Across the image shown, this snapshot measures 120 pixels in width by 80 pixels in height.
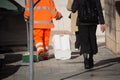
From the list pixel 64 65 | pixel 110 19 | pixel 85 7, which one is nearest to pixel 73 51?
pixel 110 19

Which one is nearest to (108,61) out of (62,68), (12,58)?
(62,68)

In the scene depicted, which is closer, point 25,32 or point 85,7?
point 85,7

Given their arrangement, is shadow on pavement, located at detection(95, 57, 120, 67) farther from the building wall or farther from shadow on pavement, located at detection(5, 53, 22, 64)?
shadow on pavement, located at detection(5, 53, 22, 64)

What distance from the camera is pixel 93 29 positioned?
10.8 m

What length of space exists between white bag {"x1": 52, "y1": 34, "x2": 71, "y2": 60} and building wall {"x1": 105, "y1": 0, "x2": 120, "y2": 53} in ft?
4.12

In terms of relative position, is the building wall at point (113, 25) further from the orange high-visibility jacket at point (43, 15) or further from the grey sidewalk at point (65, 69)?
the orange high-visibility jacket at point (43, 15)

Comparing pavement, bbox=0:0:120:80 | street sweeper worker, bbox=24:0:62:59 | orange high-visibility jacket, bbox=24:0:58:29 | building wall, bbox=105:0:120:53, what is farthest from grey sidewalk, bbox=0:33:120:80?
orange high-visibility jacket, bbox=24:0:58:29

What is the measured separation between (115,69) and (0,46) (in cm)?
375

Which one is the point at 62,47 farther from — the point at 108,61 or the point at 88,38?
the point at 88,38

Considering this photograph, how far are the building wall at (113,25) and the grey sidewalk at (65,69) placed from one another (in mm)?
343

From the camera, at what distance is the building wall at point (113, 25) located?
1270 cm

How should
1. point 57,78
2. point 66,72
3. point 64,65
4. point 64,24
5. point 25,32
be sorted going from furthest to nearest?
point 64,24 → point 25,32 → point 64,65 → point 66,72 → point 57,78

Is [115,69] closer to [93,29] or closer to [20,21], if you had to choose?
[93,29]

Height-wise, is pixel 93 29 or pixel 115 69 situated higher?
pixel 93 29
